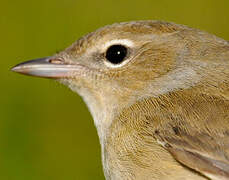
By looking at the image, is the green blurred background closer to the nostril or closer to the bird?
the nostril

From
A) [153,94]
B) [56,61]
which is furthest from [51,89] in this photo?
[153,94]

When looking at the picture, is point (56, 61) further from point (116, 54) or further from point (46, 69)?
point (116, 54)

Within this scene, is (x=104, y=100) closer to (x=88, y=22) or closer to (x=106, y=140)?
(x=106, y=140)

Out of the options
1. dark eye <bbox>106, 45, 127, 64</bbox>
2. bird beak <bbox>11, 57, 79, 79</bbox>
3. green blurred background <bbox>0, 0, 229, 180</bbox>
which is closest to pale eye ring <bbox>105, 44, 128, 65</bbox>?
dark eye <bbox>106, 45, 127, 64</bbox>

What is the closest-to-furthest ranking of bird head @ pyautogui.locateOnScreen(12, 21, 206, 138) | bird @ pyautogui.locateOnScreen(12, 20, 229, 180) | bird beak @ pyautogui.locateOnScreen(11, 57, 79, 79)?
bird @ pyautogui.locateOnScreen(12, 20, 229, 180)
bird head @ pyautogui.locateOnScreen(12, 21, 206, 138)
bird beak @ pyautogui.locateOnScreen(11, 57, 79, 79)

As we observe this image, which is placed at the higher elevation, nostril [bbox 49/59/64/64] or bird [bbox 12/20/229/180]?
nostril [bbox 49/59/64/64]

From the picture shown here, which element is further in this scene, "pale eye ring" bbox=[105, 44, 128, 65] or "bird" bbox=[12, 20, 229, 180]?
"pale eye ring" bbox=[105, 44, 128, 65]

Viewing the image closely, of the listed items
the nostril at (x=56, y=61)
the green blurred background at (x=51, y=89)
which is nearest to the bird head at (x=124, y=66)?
the nostril at (x=56, y=61)

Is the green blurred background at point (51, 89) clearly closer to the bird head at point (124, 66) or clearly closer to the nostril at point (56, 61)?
the nostril at point (56, 61)
